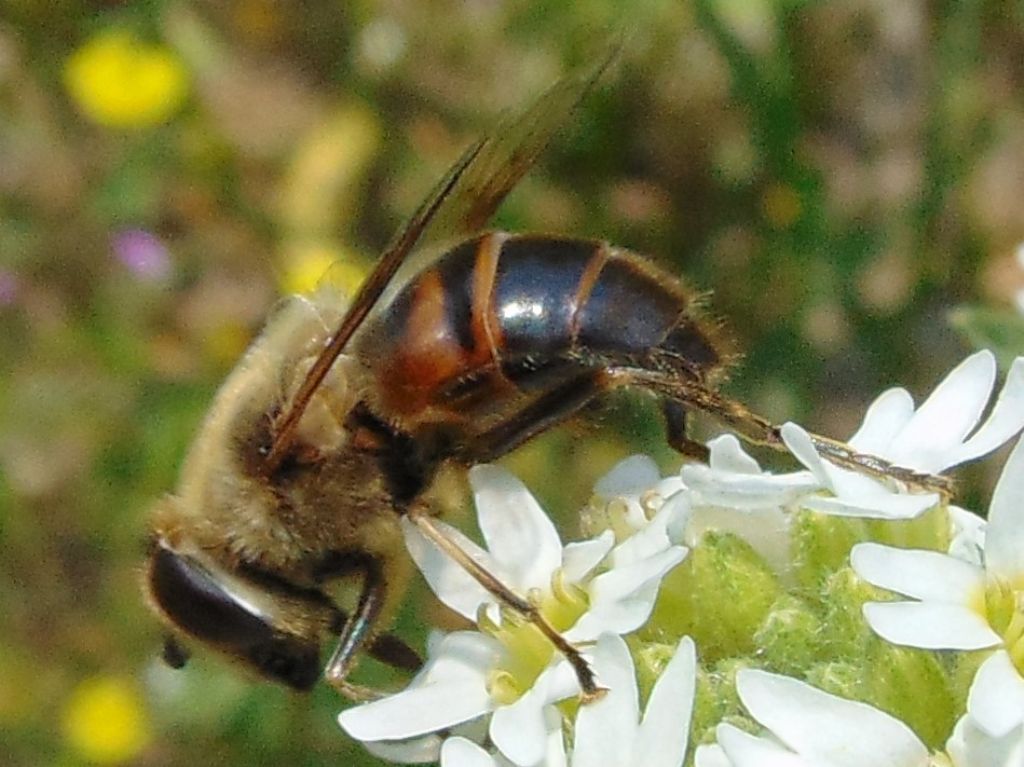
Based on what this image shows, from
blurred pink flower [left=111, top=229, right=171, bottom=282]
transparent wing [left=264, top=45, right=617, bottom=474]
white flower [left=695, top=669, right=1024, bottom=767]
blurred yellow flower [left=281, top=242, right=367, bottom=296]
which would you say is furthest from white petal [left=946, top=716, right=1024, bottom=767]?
blurred pink flower [left=111, top=229, right=171, bottom=282]

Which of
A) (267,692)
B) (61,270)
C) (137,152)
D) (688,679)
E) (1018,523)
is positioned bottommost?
(267,692)

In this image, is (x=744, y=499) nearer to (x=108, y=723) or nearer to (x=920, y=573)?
(x=920, y=573)

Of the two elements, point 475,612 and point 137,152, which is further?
point 137,152

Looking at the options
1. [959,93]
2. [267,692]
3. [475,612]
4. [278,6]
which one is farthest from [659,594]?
[278,6]

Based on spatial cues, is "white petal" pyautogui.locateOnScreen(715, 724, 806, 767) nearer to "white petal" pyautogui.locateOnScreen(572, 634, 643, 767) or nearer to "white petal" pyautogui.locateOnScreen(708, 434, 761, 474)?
"white petal" pyautogui.locateOnScreen(572, 634, 643, 767)

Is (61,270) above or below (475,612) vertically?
below

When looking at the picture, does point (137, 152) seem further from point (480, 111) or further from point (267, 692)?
point (267, 692)

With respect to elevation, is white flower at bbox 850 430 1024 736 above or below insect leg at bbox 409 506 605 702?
above
